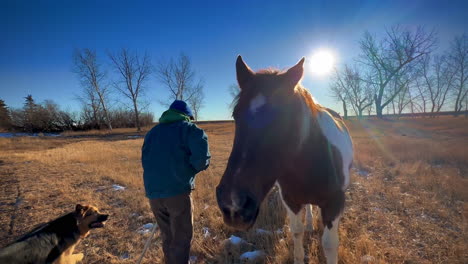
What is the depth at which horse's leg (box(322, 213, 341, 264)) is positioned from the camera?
2.27m

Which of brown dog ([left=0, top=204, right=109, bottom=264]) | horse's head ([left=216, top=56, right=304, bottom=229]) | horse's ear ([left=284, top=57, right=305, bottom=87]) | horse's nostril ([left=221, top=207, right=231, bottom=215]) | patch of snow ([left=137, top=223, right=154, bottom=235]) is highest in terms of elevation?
horse's ear ([left=284, top=57, right=305, bottom=87])

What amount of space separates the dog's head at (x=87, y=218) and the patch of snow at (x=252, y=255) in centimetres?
255

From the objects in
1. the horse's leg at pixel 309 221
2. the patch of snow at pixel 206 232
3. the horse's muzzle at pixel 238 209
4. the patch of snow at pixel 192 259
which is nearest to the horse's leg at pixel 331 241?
the horse's leg at pixel 309 221

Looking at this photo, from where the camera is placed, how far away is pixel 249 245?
3.10 metres

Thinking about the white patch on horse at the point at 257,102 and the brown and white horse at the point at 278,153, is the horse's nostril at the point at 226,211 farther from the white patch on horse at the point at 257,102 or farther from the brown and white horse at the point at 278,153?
the white patch on horse at the point at 257,102

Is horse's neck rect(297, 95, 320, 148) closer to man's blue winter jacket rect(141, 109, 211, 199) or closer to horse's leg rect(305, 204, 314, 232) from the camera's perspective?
man's blue winter jacket rect(141, 109, 211, 199)

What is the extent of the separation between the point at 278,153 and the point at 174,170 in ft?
4.15

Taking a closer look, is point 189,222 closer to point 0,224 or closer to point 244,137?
point 244,137

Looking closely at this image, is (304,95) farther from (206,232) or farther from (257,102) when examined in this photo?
(206,232)

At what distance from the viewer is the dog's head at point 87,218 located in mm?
3428

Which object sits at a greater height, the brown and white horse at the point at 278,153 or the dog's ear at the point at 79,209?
the brown and white horse at the point at 278,153

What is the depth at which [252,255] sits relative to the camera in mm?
2824

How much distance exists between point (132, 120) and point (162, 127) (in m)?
45.5

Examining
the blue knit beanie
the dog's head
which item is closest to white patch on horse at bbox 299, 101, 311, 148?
the blue knit beanie
